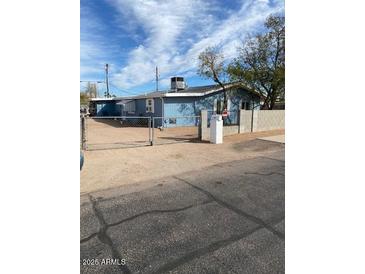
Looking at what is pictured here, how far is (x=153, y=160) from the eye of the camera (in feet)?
23.5

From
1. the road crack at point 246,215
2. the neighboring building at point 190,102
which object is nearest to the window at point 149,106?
the neighboring building at point 190,102

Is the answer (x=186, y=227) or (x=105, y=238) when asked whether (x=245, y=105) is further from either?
(x=105, y=238)

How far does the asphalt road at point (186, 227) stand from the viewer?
237cm

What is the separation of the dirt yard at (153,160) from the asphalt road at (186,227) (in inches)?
29.3

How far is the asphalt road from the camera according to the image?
2373mm

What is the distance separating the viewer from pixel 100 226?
312 cm

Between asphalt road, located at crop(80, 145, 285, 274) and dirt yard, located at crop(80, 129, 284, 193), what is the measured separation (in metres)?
0.74

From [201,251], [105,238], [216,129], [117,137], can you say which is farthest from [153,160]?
[117,137]

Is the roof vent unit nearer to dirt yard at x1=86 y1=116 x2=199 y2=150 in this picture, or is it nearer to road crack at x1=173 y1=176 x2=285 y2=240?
dirt yard at x1=86 y1=116 x2=199 y2=150

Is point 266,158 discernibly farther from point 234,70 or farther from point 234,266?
point 234,70

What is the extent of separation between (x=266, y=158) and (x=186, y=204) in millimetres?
4378
